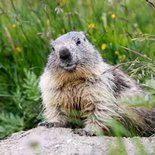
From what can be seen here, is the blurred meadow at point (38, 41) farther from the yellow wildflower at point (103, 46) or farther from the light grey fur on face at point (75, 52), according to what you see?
the light grey fur on face at point (75, 52)

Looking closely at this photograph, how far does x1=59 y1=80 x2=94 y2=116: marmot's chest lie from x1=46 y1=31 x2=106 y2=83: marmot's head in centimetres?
9

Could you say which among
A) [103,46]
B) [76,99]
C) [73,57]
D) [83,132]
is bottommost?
[83,132]

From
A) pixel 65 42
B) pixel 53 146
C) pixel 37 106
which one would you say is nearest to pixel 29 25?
pixel 37 106

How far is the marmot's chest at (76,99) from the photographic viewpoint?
16.6ft

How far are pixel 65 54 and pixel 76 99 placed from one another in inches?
14.9

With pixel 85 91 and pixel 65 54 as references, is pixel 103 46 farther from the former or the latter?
pixel 65 54

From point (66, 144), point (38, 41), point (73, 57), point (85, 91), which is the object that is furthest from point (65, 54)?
point (38, 41)

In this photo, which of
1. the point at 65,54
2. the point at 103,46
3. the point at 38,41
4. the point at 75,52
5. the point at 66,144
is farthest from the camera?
the point at 38,41

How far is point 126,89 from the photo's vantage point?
5.16 meters

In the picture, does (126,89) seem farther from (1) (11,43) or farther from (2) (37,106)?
(1) (11,43)

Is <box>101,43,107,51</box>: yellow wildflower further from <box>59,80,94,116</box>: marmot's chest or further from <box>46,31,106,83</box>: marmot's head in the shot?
<box>59,80,94,116</box>: marmot's chest

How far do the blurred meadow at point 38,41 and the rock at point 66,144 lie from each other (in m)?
1.08

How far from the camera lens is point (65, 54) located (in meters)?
4.91

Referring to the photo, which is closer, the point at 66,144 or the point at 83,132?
the point at 66,144
